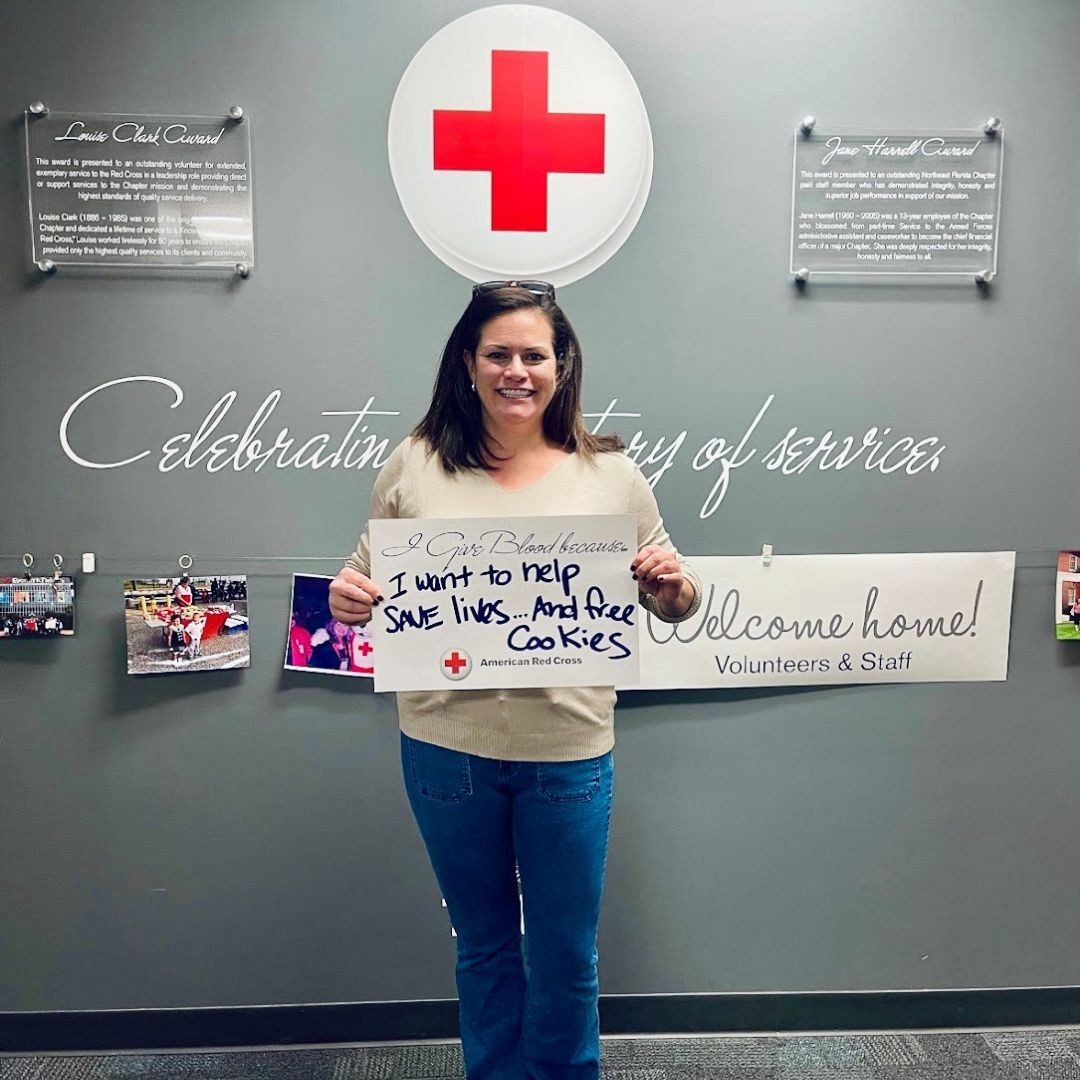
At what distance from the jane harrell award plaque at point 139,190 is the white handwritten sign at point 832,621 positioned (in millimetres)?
981

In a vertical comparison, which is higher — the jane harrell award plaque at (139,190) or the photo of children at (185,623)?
the jane harrell award plaque at (139,190)

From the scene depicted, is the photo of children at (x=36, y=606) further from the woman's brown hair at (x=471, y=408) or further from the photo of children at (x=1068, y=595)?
the photo of children at (x=1068, y=595)

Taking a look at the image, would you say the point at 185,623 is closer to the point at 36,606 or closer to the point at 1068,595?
the point at 36,606

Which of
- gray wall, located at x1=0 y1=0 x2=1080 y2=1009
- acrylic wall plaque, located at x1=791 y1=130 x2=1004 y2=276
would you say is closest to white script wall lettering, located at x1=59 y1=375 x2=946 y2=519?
gray wall, located at x1=0 y1=0 x2=1080 y2=1009

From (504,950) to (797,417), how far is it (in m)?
0.99

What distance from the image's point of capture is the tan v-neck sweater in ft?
3.94

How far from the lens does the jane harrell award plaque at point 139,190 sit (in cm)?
147

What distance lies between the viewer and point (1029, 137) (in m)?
1.56

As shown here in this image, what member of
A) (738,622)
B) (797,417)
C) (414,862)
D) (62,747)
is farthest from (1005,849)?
(62,747)

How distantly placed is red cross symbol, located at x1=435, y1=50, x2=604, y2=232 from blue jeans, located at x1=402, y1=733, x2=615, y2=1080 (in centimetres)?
88

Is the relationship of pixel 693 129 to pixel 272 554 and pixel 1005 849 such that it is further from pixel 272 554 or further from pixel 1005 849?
pixel 1005 849

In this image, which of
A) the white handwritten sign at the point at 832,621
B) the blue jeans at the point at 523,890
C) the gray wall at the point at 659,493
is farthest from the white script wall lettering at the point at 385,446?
the blue jeans at the point at 523,890

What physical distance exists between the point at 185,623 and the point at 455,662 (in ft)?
1.97

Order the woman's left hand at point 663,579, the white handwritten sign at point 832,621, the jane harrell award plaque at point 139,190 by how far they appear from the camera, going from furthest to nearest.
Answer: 1. the white handwritten sign at point 832,621
2. the jane harrell award plaque at point 139,190
3. the woman's left hand at point 663,579
